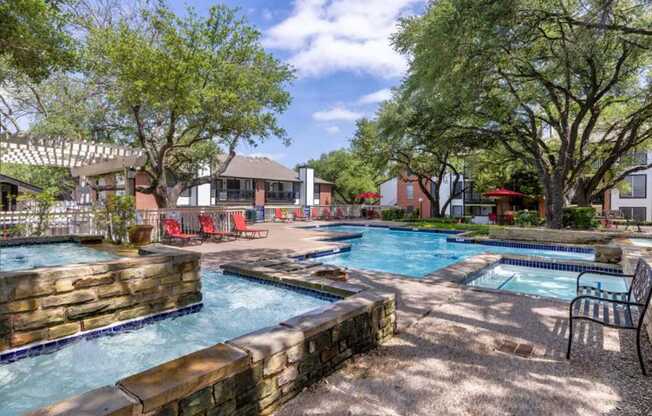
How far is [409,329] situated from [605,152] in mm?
18180

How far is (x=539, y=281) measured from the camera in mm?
7766

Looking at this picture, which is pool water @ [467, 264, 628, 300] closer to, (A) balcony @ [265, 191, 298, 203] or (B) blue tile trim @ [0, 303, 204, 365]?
(B) blue tile trim @ [0, 303, 204, 365]

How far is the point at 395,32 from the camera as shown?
12.0 meters

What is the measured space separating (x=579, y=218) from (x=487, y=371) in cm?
1619

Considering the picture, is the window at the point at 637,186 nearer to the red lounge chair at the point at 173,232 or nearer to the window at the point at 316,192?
the window at the point at 316,192

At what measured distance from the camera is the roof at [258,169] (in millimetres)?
27406

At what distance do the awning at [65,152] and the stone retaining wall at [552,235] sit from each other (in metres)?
13.3

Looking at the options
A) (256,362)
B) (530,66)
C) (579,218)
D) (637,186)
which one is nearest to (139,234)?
(256,362)

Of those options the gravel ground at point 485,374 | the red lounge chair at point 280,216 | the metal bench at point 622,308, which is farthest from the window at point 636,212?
the gravel ground at point 485,374

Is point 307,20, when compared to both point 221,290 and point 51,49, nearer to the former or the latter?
point 51,49

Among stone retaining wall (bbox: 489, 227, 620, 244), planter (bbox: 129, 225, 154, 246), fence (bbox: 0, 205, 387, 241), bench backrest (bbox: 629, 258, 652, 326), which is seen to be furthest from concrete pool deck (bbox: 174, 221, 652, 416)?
fence (bbox: 0, 205, 387, 241)

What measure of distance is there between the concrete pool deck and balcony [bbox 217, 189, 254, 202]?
24685mm

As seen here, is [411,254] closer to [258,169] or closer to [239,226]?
[239,226]

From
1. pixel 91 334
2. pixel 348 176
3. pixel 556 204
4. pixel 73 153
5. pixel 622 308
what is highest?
pixel 348 176
